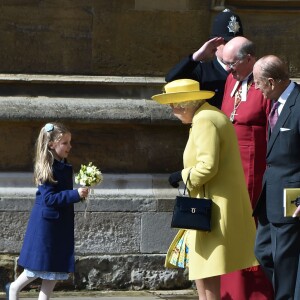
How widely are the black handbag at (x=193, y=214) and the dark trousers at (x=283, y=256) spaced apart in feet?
1.17

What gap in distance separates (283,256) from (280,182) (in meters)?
0.40

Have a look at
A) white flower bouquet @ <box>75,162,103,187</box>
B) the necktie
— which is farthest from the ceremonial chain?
white flower bouquet @ <box>75,162,103,187</box>

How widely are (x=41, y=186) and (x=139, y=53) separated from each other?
1806 mm

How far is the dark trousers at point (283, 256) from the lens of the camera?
18.9 feet

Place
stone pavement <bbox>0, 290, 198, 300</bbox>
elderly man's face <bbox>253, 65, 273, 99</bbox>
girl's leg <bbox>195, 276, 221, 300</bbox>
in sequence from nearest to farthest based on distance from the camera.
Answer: elderly man's face <bbox>253, 65, 273, 99</bbox> → girl's leg <bbox>195, 276, 221, 300</bbox> → stone pavement <bbox>0, 290, 198, 300</bbox>

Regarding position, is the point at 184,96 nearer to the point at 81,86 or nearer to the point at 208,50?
the point at 208,50

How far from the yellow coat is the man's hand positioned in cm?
84

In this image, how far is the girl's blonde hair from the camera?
6.65 meters

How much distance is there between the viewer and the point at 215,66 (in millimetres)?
7156

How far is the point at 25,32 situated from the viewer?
7984 millimetres

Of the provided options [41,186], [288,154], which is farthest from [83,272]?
[288,154]

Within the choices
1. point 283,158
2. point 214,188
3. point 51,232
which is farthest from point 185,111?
point 51,232

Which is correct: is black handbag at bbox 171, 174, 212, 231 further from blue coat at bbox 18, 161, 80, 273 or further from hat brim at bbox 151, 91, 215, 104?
blue coat at bbox 18, 161, 80, 273

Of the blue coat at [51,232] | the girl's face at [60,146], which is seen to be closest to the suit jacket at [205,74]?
the girl's face at [60,146]
